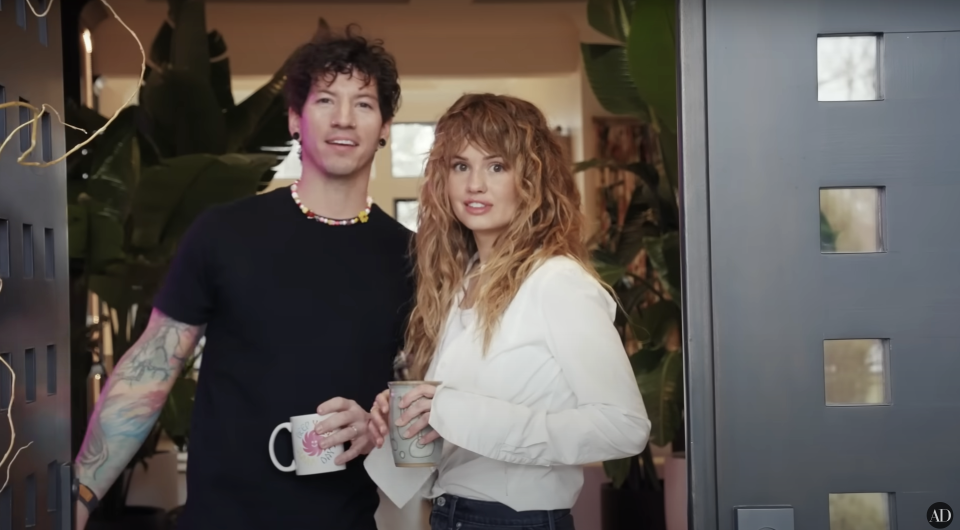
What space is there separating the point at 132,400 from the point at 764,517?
1038 mm

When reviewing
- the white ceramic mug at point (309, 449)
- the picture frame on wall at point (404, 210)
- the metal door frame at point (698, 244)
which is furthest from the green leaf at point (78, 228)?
the picture frame on wall at point (404, 210)

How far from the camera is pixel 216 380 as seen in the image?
1652 millimetres

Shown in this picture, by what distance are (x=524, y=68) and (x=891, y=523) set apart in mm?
5494

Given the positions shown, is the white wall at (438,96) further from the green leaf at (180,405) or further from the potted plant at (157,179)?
the green leaf at (180,405)

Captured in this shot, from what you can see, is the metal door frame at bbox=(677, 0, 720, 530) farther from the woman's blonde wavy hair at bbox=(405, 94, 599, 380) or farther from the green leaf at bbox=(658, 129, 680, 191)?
the green leaf at bbox=(658, 129, 680, 191)

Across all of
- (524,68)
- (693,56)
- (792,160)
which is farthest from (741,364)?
(524,68)

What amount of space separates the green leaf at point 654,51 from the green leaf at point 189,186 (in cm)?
119

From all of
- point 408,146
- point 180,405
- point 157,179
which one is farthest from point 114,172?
point 408,146

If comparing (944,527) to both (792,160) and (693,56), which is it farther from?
(693,56)

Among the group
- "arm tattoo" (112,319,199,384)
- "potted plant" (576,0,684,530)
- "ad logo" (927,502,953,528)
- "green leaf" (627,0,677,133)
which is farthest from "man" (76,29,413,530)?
"green leaf" (627,0,677,133)

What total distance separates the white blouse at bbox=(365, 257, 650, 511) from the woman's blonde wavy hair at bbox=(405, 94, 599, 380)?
0.12 feet

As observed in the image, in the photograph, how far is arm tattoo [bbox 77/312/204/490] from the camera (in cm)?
155

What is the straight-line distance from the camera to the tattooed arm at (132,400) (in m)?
1.55

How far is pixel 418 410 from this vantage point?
1.28m
